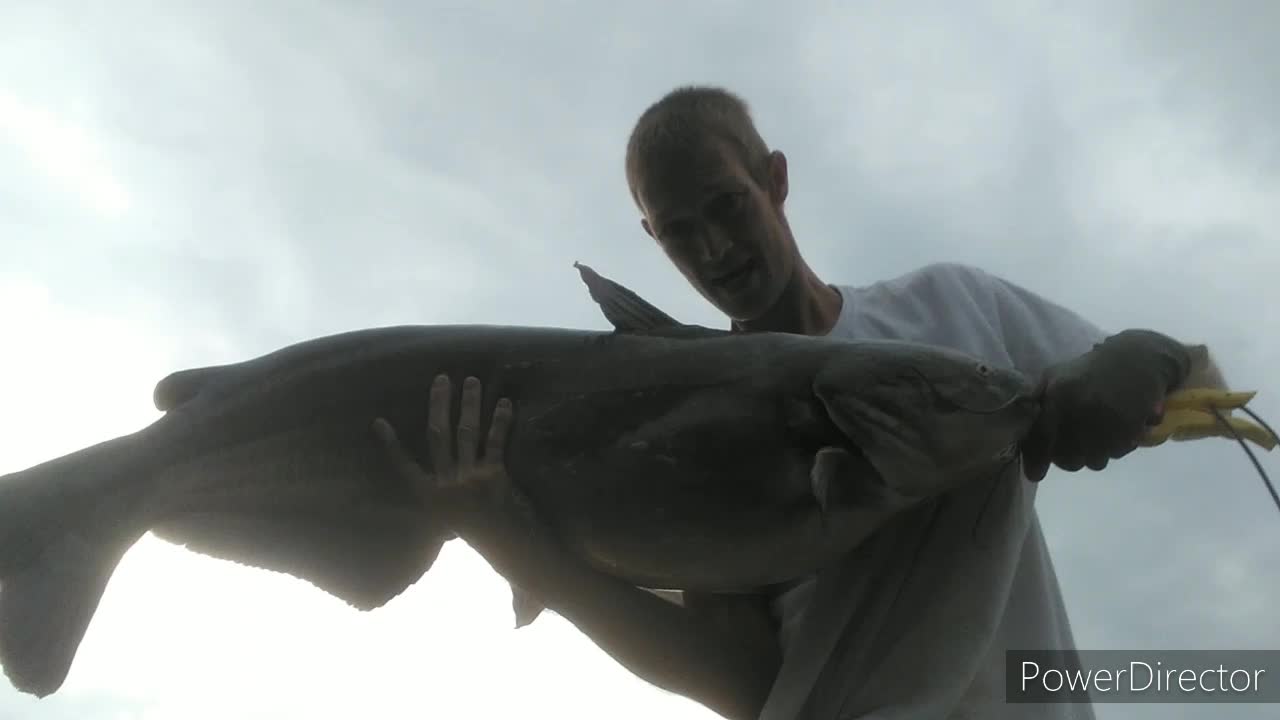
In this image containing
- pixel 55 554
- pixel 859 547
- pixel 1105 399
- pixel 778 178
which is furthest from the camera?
pixel 778 178

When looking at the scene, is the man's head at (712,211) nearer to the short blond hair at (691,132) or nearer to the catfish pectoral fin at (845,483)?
the short blond hair at (691,132)

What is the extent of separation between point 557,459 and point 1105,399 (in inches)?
42.2

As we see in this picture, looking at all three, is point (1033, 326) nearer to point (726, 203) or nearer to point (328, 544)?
point (726, 203)

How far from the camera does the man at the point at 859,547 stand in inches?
70.1

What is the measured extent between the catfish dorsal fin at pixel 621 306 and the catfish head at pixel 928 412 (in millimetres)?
446

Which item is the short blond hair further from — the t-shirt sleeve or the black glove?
the black glove

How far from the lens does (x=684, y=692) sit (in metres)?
2.27

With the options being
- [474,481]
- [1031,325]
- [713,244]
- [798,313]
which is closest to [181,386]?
[474,481]

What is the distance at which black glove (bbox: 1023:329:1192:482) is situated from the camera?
163 cm

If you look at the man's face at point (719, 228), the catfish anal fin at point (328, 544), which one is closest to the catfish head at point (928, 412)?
the man's face at point (719, 228)

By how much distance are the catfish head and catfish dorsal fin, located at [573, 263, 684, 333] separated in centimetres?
45

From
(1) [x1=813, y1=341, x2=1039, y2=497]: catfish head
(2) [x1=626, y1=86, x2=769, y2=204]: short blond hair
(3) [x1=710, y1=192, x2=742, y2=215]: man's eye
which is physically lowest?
(1) [x1=813, y1=341, x2=1039, y2=497]: catfish head

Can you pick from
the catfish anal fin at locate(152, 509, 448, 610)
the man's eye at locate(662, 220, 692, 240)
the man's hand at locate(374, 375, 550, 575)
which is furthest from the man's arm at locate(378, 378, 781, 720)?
the man's eye at locate(662, 220, 692, 240)

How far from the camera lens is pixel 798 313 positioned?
101 inches
